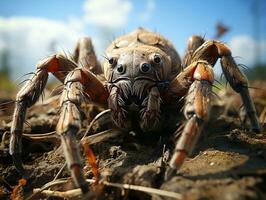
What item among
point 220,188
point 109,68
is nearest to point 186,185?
point 220,188

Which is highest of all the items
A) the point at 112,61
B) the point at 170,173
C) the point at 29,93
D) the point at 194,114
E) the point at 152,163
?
the point at 112,61

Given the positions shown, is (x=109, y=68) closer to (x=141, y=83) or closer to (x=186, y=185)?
(x=141, y=83)

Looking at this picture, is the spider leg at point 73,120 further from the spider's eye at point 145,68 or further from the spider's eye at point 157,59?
the spider's eye at point 157,59

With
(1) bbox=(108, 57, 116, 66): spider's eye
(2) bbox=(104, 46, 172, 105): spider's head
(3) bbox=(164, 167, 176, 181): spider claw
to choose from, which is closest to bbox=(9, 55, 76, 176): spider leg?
(1) bbox=(108, 57, 116, 66): spider's eye

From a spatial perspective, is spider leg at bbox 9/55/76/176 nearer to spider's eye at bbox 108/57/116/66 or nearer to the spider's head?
spider's eye at bbox 108/57/116/66

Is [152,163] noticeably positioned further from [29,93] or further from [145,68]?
[29,93]

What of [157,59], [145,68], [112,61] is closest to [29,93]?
[112,61]

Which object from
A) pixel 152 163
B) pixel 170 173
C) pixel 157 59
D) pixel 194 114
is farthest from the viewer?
pixel 157 59
